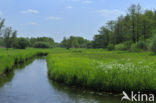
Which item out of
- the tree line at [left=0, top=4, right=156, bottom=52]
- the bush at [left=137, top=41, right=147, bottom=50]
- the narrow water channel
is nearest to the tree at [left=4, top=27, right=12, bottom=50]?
the tree line at [left=0, top=4, right=156, bottom=52]

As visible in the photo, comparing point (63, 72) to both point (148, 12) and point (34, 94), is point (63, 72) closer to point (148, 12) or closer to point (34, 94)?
point (34, 94)

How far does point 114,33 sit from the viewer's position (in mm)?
95500

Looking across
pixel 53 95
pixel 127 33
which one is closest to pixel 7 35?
pixel 127 33

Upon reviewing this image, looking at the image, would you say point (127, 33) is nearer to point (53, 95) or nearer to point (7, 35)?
point (7, 35)

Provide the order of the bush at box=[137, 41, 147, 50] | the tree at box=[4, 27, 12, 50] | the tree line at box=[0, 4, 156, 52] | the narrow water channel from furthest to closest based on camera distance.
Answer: the tree at box=[4, 27, 12, 50], the tree line at box=[0, 4, 156, 52], the bush at box=[137, 41, 147, 50], the narrow water channel

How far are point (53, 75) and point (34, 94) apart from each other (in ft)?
16.8

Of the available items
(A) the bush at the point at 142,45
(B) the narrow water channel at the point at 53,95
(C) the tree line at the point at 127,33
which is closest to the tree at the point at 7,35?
(C) the tree line at the point at 127,33

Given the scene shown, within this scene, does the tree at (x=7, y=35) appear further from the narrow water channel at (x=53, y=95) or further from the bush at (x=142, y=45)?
the narrow water channel at (x=53, y=95)

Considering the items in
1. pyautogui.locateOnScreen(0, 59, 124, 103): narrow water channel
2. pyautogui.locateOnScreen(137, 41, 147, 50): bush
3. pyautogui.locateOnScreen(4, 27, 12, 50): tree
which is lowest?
pyautogui.locateOnScreen(0, 59, 124, 103): narrow water channel

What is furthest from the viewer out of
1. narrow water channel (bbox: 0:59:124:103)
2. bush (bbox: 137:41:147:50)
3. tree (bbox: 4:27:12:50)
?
tree (bbox: 4:27:12:50)

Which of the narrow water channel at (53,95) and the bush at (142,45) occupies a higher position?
the bush at (142,45)

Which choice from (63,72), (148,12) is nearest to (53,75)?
(63,72)

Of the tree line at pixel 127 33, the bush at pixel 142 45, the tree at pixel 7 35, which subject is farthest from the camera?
the tree at pixel 7 35

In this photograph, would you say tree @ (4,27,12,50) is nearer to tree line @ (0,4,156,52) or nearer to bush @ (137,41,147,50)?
tree line @ (0,4,156,52)
